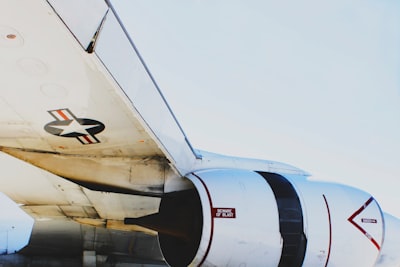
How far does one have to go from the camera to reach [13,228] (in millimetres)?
5172

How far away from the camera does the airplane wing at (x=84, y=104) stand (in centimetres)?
195

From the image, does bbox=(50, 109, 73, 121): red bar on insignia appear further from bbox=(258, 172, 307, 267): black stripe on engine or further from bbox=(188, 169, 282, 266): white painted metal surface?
bbox=(258, 172, 307, 267): black stripe on engine

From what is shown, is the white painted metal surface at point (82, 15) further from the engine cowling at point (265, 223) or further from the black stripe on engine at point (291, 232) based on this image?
the black stripe on engine at point (291, 232)

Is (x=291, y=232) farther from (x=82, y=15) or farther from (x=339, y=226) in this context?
(x=82, y=15)

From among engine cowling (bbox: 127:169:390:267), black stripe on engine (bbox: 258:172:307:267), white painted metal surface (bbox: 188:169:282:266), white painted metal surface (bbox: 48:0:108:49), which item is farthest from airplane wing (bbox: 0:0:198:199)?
black stripe on engine (bbox: 258:172:307:267)

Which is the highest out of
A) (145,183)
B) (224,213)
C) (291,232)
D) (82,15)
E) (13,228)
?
(82,15)

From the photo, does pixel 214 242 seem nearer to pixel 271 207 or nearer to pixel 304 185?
pixel 271 207

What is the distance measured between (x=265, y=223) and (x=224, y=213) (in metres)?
0.44

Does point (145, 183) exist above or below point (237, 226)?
above

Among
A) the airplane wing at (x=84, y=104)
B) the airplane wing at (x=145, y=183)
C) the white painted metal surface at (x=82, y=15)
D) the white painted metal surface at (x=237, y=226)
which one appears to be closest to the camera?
the white painted metal surface at (x=82, y=15)

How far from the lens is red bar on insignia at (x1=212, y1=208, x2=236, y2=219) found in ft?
12.3

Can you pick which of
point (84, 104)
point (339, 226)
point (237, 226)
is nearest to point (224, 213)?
point (237, 226)

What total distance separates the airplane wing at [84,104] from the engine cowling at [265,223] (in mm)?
455

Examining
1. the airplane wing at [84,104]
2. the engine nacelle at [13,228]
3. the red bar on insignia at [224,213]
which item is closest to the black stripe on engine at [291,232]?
the red bar on insignia at [224,213]
